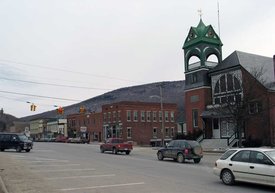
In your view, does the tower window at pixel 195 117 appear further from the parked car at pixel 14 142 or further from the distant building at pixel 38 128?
the distant building at pixel 38 128

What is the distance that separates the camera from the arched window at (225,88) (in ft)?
154

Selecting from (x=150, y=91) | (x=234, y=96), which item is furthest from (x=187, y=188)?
(x=150, y=91)

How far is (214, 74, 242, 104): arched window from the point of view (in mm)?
46825

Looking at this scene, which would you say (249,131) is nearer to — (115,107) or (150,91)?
(115,107)

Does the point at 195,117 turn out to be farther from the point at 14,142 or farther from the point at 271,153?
Answer: the point at 271,153

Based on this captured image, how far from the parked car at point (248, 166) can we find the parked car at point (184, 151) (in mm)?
12185

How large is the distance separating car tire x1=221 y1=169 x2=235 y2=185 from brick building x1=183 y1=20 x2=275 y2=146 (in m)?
24.8

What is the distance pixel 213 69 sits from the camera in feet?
176

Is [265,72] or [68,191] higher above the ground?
[265,72]

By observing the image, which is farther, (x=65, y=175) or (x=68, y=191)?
(x=65, y=175)

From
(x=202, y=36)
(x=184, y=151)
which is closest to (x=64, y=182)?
(x=184, y=151)

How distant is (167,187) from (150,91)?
14580 cm

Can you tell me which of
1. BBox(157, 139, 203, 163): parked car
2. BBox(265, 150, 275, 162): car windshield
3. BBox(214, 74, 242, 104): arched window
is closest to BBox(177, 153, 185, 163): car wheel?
BBox(157, 139, 203, 163): parked car

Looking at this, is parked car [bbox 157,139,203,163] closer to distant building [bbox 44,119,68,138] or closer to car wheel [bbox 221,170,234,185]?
car wheel [bbox 221,170,234,185]
